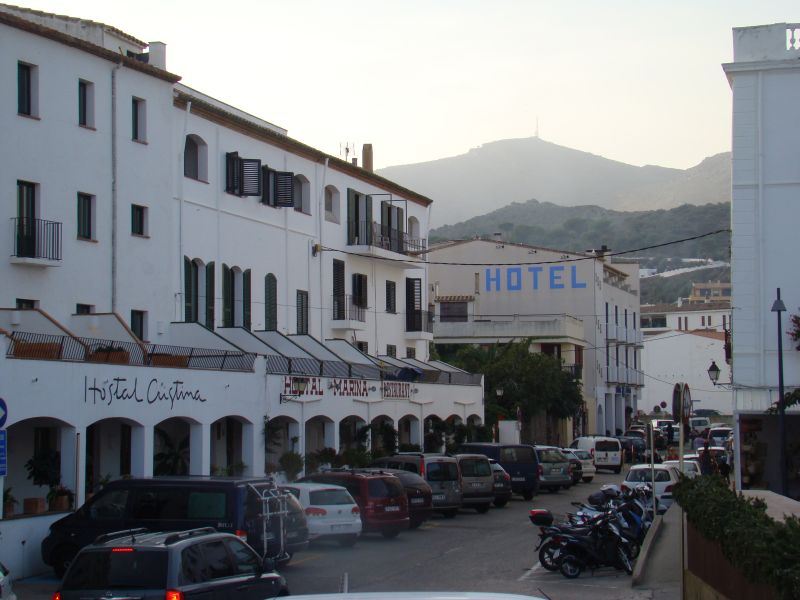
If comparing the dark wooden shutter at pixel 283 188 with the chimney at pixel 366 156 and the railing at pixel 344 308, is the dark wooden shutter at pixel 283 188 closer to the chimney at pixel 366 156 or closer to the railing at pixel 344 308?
the railing at pixel 344 308

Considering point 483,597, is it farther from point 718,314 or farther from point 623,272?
point 718,314

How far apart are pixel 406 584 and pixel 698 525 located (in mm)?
6266

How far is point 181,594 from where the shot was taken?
40.1 ft

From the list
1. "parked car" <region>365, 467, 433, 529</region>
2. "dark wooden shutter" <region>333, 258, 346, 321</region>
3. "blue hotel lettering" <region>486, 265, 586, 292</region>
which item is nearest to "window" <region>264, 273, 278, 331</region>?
"dark wooden shutter" <region>333, 258, 346, 321</region>

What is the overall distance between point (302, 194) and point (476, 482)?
14210 mm

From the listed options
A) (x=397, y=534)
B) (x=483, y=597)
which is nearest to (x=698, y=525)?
(x=483, y=597)

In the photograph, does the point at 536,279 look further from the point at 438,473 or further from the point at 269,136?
the point at 438,473

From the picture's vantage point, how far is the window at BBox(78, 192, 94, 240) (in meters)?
30.5

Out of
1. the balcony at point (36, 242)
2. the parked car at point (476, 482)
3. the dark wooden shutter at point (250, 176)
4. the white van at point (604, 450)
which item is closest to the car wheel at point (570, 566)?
the parked car at point (476, 482)

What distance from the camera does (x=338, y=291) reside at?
Answer: 44.7 meters

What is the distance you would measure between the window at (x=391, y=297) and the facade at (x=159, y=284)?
357 cm

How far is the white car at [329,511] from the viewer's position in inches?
944

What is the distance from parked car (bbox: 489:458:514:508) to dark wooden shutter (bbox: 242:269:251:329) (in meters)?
9.40

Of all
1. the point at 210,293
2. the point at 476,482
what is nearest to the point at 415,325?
the point at 210,293
